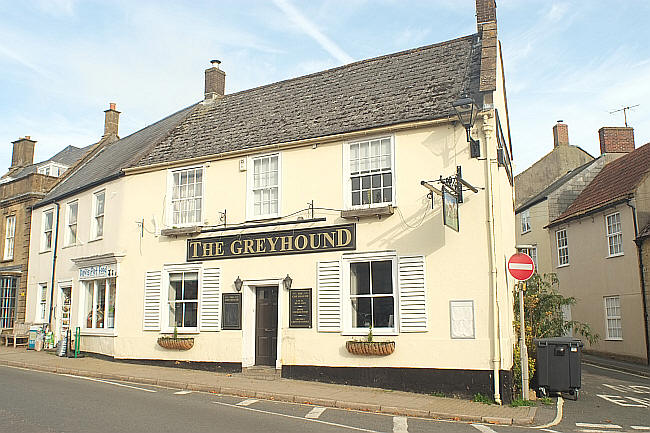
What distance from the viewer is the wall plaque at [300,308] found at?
14977 mm

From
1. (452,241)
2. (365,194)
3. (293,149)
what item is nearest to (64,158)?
(293,149)

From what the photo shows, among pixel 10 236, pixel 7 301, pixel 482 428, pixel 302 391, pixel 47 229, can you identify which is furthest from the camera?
pixel 10 236

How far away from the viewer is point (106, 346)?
1881 centimetres

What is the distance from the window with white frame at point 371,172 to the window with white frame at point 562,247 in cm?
1741

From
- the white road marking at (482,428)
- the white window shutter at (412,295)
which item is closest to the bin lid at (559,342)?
the white window shutter at (412,295)

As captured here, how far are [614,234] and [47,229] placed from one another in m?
23.4

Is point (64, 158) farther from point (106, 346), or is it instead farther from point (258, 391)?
point (258, 391)

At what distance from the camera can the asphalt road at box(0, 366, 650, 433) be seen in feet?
29.7

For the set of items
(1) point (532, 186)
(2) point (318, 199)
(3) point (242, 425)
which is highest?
(1) point (532, 186)

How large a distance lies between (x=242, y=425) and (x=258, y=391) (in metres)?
3.80

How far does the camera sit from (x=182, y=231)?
17156 millimetres

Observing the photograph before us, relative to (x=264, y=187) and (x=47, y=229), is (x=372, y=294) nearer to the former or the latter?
(x=264, y=187)

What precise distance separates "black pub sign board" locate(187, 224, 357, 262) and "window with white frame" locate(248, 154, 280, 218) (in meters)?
0.74

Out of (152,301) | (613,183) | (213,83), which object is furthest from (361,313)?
(613,183)
